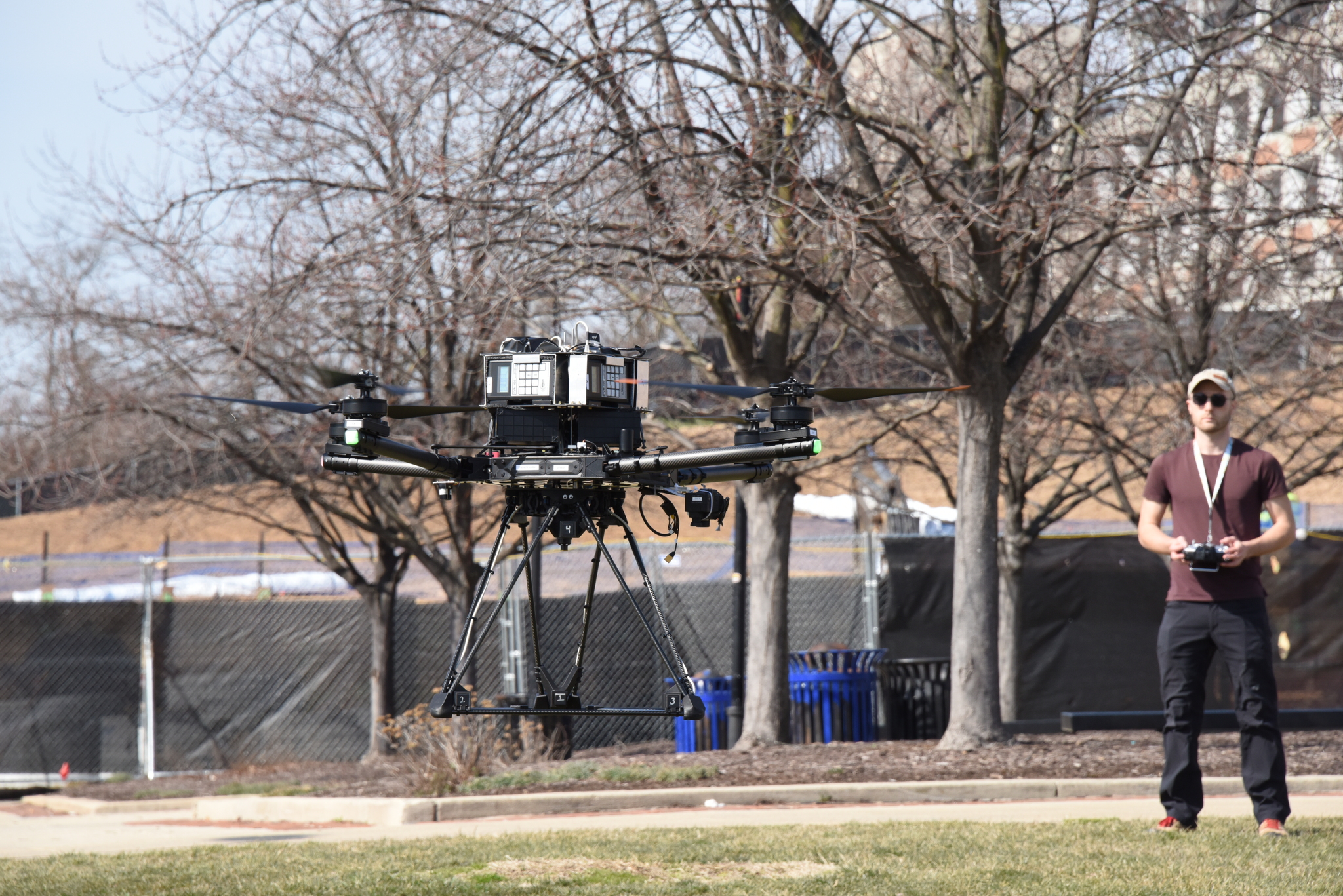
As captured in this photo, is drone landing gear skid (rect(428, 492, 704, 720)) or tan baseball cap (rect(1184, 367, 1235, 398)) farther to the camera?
tan baseball cap (rect(1184, 367, 1235, 398))

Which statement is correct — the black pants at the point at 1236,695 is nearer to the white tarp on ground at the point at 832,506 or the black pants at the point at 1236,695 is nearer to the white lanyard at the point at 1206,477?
the white lanyard at the point at 1206,477

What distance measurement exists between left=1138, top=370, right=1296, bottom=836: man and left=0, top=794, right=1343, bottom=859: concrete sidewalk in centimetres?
115

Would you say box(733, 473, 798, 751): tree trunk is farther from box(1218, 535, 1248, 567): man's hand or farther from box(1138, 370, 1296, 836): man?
box(1218, 535, 1248, 567): man's hand

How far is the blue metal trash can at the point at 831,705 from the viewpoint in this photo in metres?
13.1

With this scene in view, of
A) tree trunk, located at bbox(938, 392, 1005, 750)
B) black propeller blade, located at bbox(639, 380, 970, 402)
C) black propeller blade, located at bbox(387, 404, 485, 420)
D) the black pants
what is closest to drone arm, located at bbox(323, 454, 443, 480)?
black propeller blade, located at bbox(387, 404, 485, 420)

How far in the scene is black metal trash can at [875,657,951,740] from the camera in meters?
13.7

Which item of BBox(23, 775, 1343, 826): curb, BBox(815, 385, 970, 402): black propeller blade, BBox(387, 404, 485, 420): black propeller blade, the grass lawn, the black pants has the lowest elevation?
BBox(23, 775, 1343, 826): curb

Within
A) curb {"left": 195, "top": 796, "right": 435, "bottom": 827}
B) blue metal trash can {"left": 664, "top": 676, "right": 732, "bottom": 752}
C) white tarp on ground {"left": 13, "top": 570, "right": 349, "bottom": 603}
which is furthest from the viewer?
white tarp on ground {"left": 13, "top": 570, "right": 349, "bottom": 603}

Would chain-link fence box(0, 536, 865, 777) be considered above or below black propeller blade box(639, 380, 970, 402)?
below

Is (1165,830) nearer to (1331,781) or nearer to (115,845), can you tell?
(1331,781)

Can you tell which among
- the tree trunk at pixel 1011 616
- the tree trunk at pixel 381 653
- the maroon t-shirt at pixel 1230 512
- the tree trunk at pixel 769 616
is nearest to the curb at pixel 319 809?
the tree trunk at pixel 769 616

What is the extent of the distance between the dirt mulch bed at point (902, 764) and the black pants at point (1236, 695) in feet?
10.0

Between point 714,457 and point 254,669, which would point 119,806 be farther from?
point 714,457

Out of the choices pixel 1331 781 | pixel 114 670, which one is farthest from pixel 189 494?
pixel 1331 781
